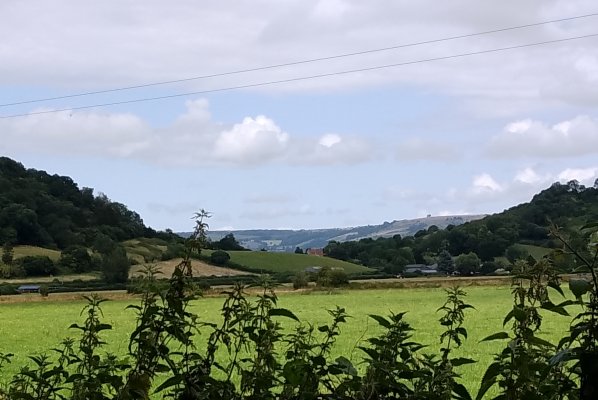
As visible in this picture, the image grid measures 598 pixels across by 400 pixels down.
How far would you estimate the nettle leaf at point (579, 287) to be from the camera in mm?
1864

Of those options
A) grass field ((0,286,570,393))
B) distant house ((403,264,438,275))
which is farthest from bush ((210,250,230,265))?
distant house ((403,264,438,275))

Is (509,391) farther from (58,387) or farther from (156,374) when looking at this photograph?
(58,387)

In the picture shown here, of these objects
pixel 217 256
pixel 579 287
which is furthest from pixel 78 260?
pixel 579 287

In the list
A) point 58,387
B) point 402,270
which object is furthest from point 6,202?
point 58,387

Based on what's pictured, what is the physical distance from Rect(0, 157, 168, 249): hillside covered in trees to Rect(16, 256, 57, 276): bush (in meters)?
2.89

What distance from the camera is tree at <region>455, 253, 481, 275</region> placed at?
2431 inches

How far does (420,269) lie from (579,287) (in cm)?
9509

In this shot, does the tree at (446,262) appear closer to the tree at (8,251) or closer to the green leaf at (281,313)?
the tree at (8,251)

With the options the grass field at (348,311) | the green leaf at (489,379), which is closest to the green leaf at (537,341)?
the green leaf at (489,379)

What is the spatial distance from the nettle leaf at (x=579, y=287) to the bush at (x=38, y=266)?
319 ft

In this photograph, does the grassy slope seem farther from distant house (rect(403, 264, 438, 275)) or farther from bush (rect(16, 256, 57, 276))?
bush (rect(16, 256, 57, 276))

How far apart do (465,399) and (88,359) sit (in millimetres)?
1190

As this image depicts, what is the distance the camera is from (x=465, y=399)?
223 cm

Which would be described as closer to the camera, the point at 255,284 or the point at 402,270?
the point at 255,284
